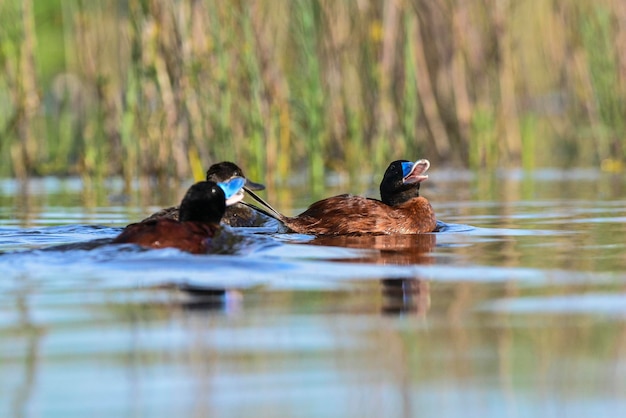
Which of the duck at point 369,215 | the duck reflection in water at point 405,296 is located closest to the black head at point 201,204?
the duck at point 369,215

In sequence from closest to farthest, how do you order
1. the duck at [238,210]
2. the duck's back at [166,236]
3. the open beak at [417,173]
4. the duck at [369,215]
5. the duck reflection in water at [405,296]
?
the duck reflection in water at [405,296], the duck's back at [166,236], the duck at [369,215], the open beak at [417,173], the duck at [238,210]

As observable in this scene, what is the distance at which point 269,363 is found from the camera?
138 inches

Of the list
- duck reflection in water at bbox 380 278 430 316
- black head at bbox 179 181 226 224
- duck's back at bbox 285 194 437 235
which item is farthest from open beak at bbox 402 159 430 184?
duck reflection in water at bbox 380 278 430 316

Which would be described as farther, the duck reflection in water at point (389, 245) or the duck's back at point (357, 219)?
the duck's back at point (357, 219)

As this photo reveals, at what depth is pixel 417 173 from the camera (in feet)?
28.3

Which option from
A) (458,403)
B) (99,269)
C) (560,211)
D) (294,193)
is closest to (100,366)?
(458,403)

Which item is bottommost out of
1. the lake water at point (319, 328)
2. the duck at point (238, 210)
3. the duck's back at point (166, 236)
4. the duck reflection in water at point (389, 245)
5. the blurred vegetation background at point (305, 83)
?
the lake water at point (319, 328)

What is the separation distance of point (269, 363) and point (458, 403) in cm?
70

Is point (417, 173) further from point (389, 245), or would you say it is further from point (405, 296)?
point (405, 296)

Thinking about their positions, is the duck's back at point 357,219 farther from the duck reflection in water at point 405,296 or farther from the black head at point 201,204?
the duck reflection in water at point 405,296

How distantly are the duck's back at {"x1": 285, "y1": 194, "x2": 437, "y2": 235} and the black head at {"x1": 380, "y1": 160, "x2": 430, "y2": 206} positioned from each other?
11.2 inches

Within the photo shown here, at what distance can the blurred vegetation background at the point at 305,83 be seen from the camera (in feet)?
38.8

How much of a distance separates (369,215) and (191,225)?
200 cm

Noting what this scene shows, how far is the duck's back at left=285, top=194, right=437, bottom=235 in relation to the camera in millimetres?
8039
